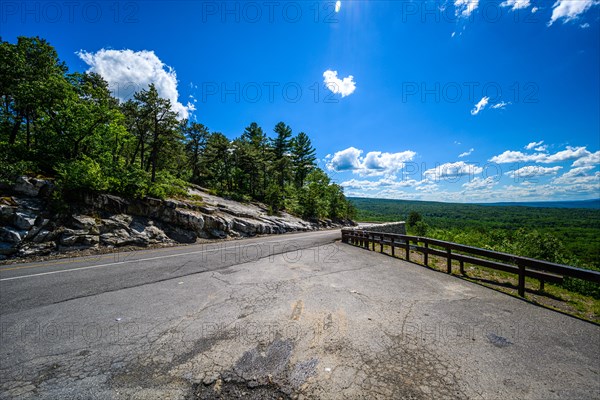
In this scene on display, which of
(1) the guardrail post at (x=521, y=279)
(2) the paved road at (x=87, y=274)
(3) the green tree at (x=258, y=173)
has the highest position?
(3) the green tree at (x=258, y=173)

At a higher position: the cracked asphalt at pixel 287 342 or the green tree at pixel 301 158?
the green tree at pixel 301 158

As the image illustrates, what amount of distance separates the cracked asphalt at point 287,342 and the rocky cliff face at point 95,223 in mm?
5964

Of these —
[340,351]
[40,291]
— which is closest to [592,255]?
[340,351]

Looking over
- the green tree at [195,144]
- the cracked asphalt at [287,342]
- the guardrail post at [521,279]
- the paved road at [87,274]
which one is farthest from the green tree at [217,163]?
the guardrail post at [521,279]

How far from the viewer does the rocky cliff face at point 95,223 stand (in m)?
10.4

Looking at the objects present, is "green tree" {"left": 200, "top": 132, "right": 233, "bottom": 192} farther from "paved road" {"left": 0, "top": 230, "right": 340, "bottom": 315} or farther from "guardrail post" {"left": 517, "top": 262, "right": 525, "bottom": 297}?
"guardrail post" {"left": 517, "top": 262, "right": 525, "bottom": 297}

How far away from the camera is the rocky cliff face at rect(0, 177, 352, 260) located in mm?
10406

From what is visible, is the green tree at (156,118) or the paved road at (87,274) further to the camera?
the green tree at (156,118)

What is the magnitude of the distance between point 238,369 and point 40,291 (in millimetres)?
6281

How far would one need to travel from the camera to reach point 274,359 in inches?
125

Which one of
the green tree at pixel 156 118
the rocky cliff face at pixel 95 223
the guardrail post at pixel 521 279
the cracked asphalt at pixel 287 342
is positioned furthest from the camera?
the green tree at pixel 156 118

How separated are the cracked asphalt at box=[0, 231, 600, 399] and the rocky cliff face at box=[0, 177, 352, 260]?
5964 mm

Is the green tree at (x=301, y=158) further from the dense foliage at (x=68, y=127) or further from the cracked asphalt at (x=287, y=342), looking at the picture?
the cracked asphalt at (x=287, y=342)

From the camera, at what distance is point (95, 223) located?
12.4 metres
